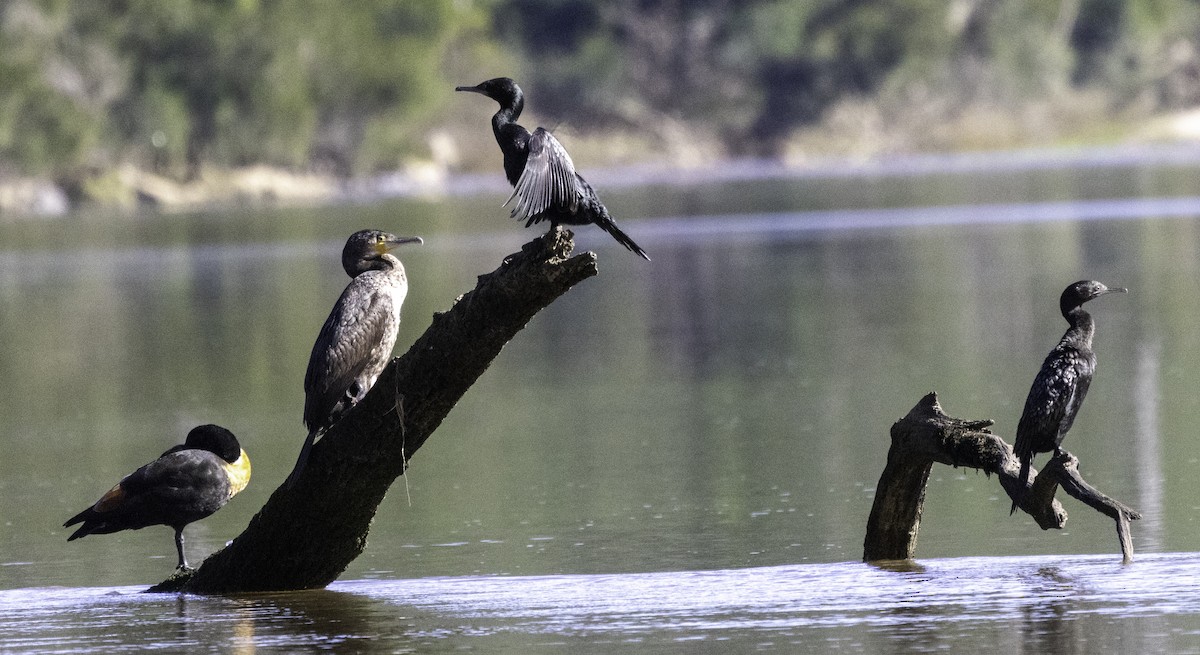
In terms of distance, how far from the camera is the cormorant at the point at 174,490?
A: 10.3 meters

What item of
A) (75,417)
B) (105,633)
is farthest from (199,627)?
(75,417)

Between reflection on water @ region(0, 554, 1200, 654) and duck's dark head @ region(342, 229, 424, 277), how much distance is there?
5.08 feet

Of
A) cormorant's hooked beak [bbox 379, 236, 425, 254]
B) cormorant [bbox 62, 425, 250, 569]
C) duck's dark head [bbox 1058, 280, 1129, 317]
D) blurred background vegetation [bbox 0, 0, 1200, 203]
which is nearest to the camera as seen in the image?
duck's dark head [bbox 1058, 280, 1129, 317]

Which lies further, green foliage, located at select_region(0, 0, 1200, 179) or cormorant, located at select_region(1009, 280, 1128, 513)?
green foliage, located at select_region(0, 0, 1200, 179)

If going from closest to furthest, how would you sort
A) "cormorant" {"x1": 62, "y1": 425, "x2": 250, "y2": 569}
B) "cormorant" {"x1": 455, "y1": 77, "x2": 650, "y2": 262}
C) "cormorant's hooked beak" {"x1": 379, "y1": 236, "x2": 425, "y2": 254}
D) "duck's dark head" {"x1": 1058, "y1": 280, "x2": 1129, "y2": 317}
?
"cormorant" {"x1": 455, "y1": 77, "x2": 650, "y2": 262}, "duck's dark head" {"x1": 1058, "y1": 280, "x2": 1129, "y2": 317}, "cormorant's hooked beak" {"x1": 379, "y1": 236, "x2": 425, "y2": 254}, "cormorant" {"x1": 62, "y1": 425, "x2": 250, "y2": 569}

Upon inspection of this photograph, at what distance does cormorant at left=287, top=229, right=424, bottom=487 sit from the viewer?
9609 mm

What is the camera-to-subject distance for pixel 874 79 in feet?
294

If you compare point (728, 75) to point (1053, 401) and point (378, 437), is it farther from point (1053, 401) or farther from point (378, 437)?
point (378, 437)

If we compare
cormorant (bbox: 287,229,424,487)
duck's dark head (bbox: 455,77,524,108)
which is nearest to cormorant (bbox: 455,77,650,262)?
duck's dark head (bbox: 455,77,524,108)

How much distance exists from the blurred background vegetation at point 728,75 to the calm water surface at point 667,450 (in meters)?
39.8

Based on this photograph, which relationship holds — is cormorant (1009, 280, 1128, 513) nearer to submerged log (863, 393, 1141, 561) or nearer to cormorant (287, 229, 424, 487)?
submerged log (863, 393, 1141, 561)

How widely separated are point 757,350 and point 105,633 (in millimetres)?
12400

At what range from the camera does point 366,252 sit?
10031 millimetres

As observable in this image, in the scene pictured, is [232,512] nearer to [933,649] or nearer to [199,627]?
[199,627]
